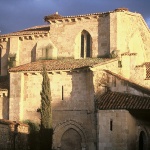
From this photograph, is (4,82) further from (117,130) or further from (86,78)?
(117,130)

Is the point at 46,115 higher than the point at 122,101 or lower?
lower

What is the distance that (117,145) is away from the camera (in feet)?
78.4

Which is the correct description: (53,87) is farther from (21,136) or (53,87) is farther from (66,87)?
(21,136)

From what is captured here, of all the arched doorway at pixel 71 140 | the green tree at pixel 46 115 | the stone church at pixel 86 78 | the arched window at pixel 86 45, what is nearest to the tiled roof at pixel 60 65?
the stone church at pixel 86 78

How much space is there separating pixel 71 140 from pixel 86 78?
434 centimetres

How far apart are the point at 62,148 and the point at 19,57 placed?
31.5 ft

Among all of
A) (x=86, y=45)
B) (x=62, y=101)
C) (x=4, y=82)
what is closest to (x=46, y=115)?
(x=62, y=101)

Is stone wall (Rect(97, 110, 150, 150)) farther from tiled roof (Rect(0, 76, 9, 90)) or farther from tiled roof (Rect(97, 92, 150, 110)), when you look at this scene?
tiled roof (Rect(0, 76, 9, 90))

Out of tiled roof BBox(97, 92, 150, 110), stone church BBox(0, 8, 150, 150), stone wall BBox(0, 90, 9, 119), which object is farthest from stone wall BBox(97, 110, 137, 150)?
stone wall BBox(0, 90, 9, 119)

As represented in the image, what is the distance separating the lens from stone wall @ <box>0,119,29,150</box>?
81.6 feet

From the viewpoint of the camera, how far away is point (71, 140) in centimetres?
2680

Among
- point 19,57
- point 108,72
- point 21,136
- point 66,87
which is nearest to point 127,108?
point 108,72

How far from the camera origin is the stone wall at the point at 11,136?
24.9 m

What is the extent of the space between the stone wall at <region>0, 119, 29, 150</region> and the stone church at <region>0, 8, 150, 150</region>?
95.3 inches
